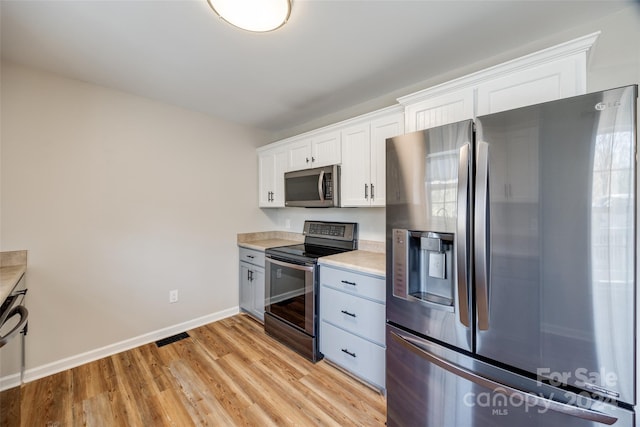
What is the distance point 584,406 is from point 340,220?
2161 millimetres

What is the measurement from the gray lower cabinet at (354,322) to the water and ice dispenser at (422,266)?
1.29 ft

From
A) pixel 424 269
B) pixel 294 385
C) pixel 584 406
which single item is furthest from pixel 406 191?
pixel 294 385

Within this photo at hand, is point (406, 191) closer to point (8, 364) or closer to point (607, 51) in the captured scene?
point (607, 51)

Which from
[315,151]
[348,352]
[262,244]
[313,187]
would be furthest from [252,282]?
[315,151]

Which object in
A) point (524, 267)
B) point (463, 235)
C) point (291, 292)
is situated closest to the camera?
point (524, 267)

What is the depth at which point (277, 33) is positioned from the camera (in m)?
1.55

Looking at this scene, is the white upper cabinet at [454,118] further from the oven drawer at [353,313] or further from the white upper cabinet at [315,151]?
the oven drawer at [353,313]

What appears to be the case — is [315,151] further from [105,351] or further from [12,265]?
[105,351]

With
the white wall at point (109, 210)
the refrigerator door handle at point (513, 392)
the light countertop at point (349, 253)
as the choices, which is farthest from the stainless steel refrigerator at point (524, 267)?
the white wall at point (109, 210)

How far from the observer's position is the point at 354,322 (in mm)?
1923

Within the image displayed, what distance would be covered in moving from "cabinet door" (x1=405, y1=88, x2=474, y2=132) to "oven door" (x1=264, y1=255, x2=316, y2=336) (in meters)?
1.38

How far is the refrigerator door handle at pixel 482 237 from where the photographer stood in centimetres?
107

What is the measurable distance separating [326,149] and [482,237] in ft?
5.68

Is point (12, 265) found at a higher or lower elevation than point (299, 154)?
Answer: lower
